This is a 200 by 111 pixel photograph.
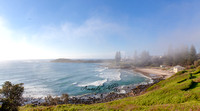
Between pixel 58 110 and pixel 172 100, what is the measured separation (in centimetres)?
1600

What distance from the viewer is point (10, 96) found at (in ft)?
30.4

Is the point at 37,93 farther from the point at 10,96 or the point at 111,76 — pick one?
the point at 111,76

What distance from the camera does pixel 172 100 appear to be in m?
13.1

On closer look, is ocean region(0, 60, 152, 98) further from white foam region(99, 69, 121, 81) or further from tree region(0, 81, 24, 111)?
tree region(0, 81, 24, 111)

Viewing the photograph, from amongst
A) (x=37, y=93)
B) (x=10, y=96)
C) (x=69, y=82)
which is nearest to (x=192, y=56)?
(x=69, y=82)

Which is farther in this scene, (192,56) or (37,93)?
(192,56)

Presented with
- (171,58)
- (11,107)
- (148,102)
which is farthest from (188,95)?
(171,58)

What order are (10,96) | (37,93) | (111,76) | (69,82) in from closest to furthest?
(10,96) → (37,93) → (69,82) → (111,76)

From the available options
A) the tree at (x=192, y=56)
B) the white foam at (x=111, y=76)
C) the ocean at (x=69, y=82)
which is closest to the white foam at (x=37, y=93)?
the ocean at (x=69, y=82)

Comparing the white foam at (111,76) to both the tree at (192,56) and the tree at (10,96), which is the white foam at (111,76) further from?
the tree at (192,56)

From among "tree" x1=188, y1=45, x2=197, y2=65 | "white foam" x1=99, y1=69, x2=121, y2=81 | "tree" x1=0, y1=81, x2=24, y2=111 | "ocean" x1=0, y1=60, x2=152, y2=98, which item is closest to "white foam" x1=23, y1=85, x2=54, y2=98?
"ocean" x1=0, y1=60, x2=152, y2=98

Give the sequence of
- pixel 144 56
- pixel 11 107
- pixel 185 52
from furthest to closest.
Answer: pixel 144 56
pixel 185 52
pixel 11 107

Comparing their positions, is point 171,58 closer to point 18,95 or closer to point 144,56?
point 144,56

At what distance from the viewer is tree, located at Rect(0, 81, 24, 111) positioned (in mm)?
8602
